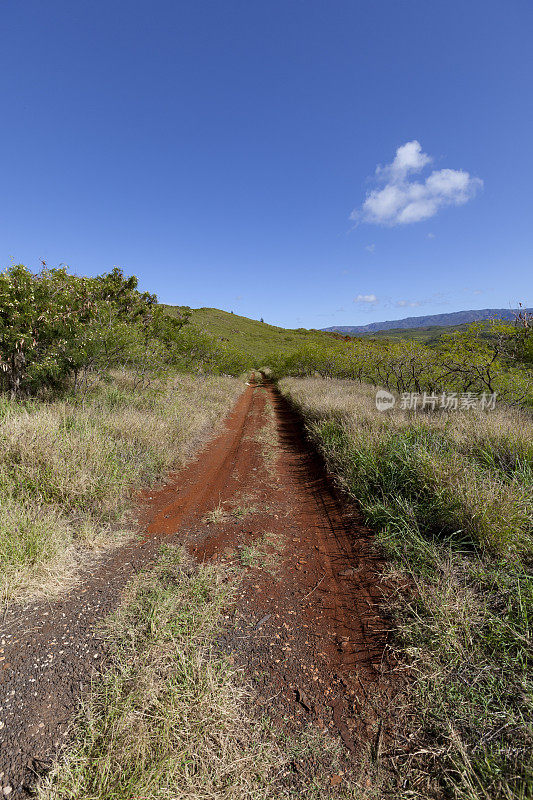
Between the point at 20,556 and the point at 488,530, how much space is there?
4.93 metres

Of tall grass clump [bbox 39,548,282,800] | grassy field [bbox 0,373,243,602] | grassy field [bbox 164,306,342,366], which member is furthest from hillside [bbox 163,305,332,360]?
tall grass clump [bbox 39,548,282,800]

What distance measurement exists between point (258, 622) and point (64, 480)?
318 centimetres

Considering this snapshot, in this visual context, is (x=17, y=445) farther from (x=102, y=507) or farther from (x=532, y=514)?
(x=532, y=514)

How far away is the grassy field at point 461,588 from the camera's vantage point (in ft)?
5.94

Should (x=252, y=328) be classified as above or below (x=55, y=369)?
above

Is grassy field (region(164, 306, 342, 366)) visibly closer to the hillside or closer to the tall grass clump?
the hillside

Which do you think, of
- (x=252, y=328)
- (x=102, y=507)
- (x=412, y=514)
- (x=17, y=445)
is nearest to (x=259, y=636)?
(x=412, y=514)

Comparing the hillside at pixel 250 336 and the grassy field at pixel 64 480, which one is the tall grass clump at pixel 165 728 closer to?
the grassy field at pixel 64 480

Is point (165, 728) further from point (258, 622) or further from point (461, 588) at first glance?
point (461, 588)

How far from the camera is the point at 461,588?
2855 millimetres

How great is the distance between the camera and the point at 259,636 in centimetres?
280

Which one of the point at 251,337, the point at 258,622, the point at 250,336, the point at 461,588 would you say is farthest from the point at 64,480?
the point at 250,336

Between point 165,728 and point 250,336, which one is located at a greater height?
point 250,336

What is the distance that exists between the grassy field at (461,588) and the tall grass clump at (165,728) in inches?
39.8
